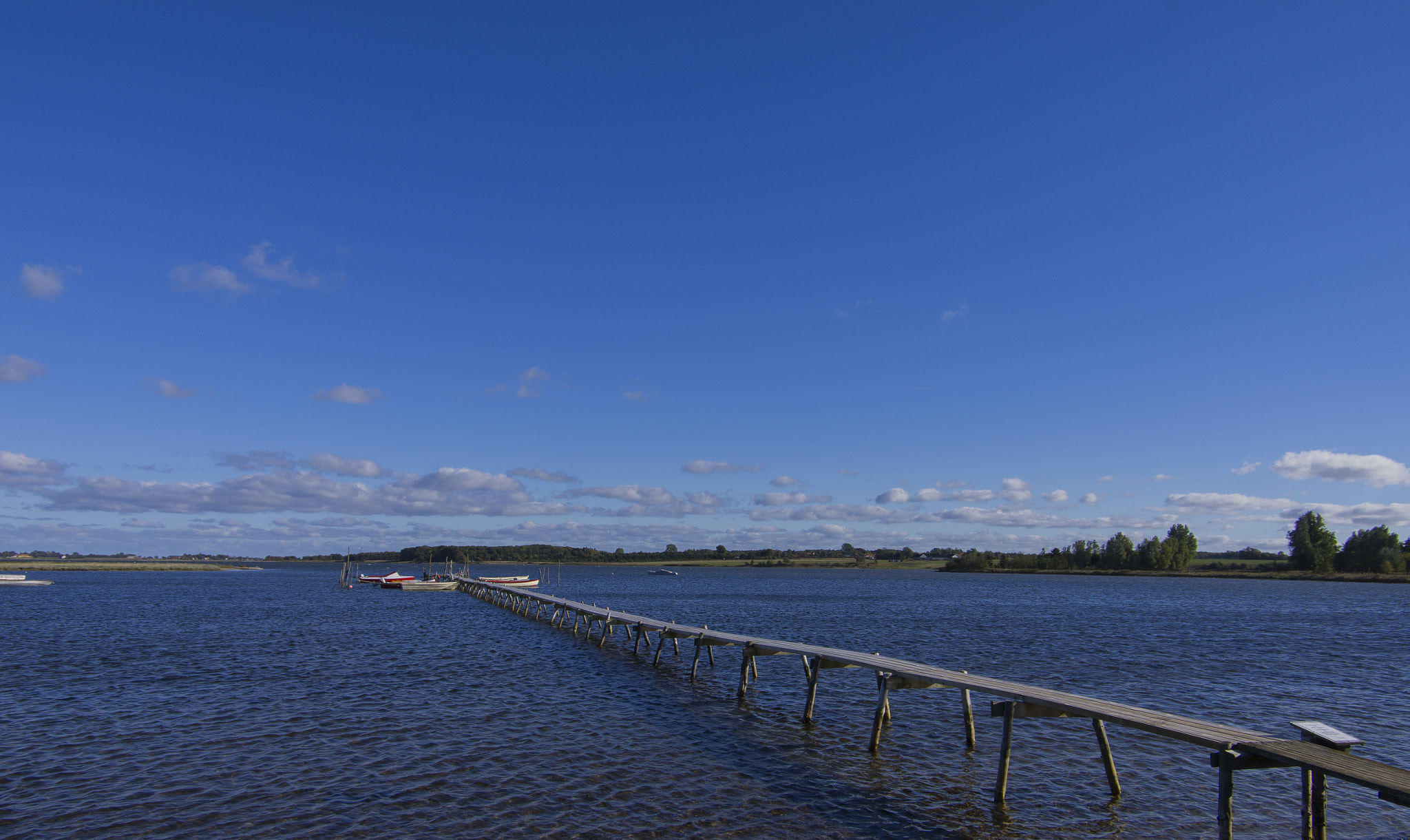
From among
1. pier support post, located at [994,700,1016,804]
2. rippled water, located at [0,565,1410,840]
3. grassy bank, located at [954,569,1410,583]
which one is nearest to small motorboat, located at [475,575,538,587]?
rippled water, located at [0,565,1410,840]

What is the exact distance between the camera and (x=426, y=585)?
92.5 metres

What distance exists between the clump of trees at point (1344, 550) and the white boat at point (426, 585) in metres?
151

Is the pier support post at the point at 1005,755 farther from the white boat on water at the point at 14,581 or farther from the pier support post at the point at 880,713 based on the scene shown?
the white boat on water at the point at 14,581

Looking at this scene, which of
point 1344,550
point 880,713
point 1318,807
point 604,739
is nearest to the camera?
point 1318,807

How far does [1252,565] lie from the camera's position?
185 meters

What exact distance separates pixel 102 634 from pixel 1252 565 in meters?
215

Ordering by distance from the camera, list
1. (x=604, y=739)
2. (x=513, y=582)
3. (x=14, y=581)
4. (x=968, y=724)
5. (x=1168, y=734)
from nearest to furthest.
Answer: (x=1168, y=734) < (x=968, y=724) < (x=604, y=739) < (x=513, y=582) < (x=14, y=581)

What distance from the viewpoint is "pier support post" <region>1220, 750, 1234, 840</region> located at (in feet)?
35.0

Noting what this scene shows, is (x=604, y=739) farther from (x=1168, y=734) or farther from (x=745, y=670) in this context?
(x=1168, y=734)

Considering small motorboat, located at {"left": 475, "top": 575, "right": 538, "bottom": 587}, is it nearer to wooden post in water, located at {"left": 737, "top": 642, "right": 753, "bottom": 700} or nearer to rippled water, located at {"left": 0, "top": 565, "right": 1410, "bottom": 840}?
rippled water, located at {"left": 0, "top": 565, "right": 1410, "bottom": 840}

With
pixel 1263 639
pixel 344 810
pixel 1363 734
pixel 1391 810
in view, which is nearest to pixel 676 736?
pixel 344 810

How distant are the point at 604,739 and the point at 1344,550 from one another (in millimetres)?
177589

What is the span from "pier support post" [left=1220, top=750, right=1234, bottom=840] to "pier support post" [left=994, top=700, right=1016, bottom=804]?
3435 mm

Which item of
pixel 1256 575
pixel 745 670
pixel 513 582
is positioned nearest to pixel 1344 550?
pixel 1256 575
